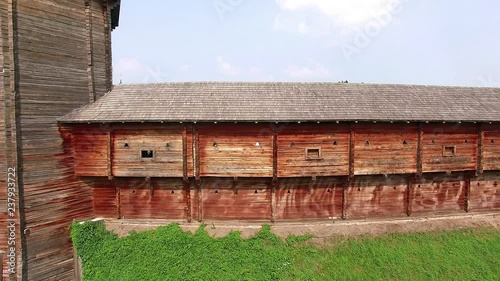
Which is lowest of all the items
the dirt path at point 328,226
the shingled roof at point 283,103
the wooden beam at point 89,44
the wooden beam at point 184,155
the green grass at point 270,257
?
the green grass at point 270,257

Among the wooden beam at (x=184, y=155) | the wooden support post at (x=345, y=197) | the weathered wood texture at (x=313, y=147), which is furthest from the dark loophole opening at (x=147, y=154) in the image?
the wooden support post at (x=345, y=197)

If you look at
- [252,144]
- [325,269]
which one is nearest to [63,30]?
[252,144]

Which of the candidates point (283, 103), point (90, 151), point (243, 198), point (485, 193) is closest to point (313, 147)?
point (283, 103)

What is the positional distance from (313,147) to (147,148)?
861 cm

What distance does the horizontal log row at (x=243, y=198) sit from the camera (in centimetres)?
1570

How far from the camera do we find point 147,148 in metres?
14.9

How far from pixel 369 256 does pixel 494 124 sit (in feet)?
36.1

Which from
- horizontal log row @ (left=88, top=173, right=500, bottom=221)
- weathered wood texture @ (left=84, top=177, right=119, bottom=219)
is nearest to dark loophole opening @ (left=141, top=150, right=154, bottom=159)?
horizontal log row @ (left=88, top=173, right=500, bottom=221)

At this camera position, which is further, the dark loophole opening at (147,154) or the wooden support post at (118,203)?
the wooden support post at (118,203)

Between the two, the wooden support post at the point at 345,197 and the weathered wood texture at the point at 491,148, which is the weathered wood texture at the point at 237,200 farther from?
the weathered wood texture at the point at 491,148

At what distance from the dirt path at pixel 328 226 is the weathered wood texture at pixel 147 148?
2.79m

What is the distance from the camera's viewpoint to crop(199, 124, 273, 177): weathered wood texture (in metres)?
14.9

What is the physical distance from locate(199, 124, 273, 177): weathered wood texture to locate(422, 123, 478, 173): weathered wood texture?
8992 mm

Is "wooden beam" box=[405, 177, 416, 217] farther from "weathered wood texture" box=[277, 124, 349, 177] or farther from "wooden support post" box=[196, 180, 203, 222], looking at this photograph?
"wooden support post" box=[196, 180, 203, 222]
